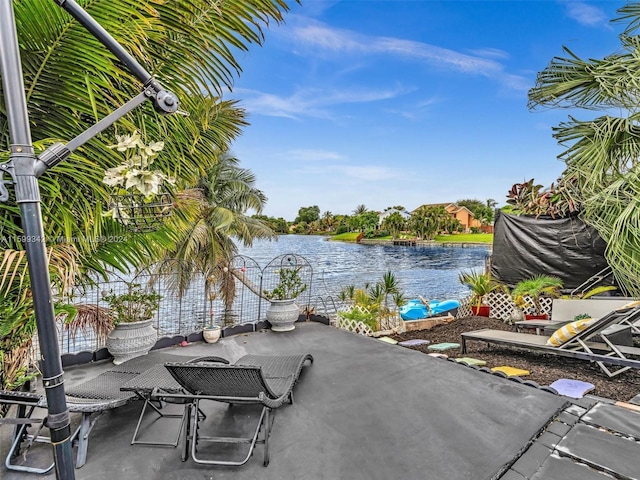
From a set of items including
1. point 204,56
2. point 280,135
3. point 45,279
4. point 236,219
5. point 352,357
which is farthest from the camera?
point 280,135

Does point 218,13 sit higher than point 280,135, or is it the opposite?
point 280,135

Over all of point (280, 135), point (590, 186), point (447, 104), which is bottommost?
point (590, 186)

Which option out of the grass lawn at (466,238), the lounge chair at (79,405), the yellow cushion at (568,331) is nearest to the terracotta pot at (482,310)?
the yellow cushion at (568,331)

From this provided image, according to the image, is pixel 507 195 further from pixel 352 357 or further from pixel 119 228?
pixel 119 228

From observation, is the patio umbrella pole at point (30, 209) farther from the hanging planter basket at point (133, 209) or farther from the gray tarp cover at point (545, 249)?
the gray tarp cover at point (545, 249)

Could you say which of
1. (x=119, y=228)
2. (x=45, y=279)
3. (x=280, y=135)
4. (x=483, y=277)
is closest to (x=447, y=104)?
(x=280, y=135)

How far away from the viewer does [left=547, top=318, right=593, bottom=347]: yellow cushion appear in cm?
454

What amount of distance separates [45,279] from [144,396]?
1928 millimetres

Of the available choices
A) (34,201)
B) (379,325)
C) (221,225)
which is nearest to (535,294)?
(379,325)

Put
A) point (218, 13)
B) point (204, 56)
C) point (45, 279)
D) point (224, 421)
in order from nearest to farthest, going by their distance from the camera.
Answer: point (45, 279) → point (218, 13) → point (204, 56) → point (224, 421)

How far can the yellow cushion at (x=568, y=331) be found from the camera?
14.9 feet

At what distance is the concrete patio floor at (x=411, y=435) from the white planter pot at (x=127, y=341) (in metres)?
0.41

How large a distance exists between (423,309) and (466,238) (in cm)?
3985

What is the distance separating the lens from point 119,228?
2.71m
